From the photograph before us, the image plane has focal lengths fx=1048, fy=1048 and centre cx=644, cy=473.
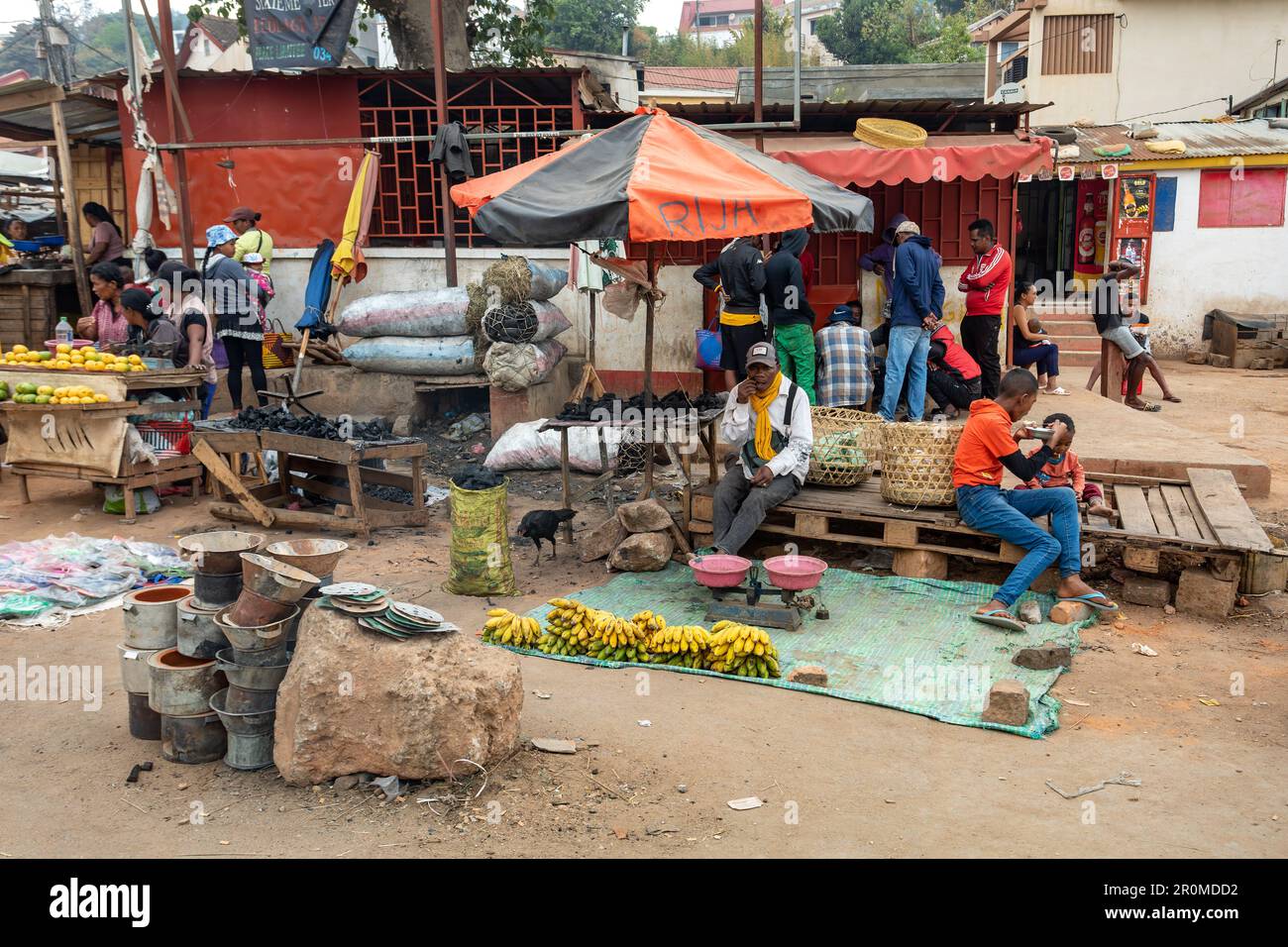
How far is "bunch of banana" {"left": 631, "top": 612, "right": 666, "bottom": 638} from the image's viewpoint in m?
5.71

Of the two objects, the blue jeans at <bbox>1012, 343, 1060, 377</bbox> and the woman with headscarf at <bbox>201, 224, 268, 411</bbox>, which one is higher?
the woman with headscarf at <bbox>201, 224, 268, 411</bbox>

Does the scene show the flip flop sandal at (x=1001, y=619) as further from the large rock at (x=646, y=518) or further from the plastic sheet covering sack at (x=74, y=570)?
the plastic sheet covering sack at (x=74, y=570)

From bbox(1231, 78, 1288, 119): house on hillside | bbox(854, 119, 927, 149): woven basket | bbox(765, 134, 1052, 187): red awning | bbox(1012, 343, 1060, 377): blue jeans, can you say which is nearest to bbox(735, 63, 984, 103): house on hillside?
bbox(1231, 78, 1288, 119): house on hillside

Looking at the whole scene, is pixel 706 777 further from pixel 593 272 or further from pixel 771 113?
pixel 771 113

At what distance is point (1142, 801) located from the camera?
4.08 meters

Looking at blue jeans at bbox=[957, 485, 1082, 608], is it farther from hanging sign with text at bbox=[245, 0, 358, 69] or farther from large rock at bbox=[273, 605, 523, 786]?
hanging sign with text at bbox=[245, 0, 358, 69]

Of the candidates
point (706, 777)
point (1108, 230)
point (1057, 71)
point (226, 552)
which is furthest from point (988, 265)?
point (1057, 71)

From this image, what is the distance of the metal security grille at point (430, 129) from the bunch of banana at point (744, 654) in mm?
8072

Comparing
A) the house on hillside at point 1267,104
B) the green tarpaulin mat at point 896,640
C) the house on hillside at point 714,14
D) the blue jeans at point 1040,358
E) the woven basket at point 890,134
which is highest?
the house on hillside at point 714,14

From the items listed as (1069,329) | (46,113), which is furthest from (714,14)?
(46,113)

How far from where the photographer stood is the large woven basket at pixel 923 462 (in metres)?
6.69

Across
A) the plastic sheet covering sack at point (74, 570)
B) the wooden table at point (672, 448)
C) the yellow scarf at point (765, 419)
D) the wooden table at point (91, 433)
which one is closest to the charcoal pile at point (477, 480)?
the wooden table at point (672, 448)

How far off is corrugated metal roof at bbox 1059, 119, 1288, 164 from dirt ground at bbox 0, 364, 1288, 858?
13859mm

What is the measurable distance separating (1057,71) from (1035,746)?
75.3ft
